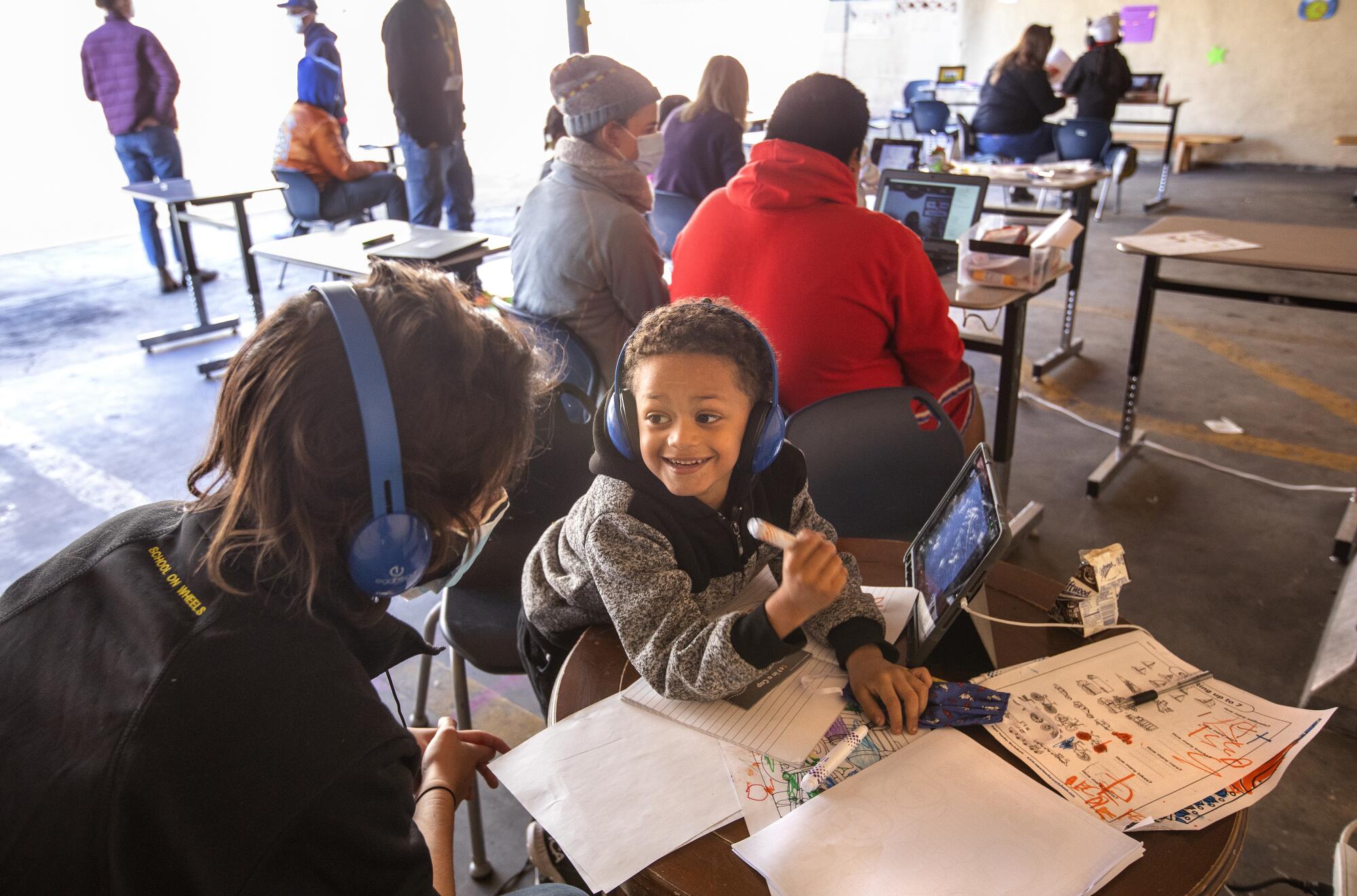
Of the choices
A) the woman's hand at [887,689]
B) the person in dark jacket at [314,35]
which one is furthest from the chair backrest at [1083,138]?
the woman's hand at [887,689]

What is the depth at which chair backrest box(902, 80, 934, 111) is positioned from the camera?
10117 mm

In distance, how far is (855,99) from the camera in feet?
7.41

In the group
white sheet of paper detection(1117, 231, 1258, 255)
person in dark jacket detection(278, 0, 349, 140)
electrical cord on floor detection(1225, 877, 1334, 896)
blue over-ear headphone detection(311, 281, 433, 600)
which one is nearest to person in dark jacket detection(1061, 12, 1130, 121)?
white sheet of paper detection(1117, 231, 1258, 255)

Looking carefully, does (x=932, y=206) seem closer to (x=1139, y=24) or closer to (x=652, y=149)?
(x=652, y=149)

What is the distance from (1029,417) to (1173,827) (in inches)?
128

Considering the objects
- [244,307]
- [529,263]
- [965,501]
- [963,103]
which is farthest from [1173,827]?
[963,103]

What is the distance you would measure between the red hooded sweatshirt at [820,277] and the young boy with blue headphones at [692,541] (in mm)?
861

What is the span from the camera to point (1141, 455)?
3.50 m

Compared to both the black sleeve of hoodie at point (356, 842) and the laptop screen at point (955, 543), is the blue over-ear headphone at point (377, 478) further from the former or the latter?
the laptop screen at point (955, 543)

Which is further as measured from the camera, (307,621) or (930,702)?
(930,702)

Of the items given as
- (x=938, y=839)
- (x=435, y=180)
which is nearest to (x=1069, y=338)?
(x=435, y=180)

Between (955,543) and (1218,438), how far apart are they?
3161mm

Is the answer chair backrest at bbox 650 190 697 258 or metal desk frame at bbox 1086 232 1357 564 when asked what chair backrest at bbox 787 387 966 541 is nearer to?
metal desk frame at bbox 1086 232 1357 564

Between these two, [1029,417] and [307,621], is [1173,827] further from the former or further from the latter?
[1029,417]
